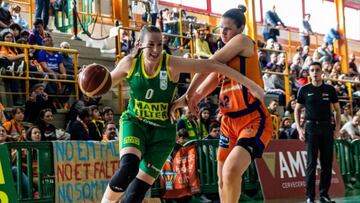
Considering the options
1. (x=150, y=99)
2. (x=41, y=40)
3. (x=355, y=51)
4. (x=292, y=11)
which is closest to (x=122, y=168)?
(x=150, y=99)

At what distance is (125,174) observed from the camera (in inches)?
232

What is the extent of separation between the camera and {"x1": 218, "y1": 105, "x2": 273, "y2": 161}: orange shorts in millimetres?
6043

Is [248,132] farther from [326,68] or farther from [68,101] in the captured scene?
[326,68]

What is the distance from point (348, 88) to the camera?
69.5 feet

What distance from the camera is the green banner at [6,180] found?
26.5ft

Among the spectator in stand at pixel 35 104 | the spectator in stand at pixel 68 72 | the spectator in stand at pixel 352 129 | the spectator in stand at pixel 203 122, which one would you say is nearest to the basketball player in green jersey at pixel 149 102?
the spectator in stand at pixel 35 104

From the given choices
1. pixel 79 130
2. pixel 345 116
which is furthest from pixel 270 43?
pixel 79 130

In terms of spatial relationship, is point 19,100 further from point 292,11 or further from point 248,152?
point 292,11

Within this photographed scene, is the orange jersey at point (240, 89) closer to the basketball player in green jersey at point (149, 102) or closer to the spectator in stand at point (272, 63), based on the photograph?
the basketball player in green jersey at point (149, 102)

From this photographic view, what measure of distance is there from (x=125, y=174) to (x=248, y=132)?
1.21 meters

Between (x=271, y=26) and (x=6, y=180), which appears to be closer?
(x=6, y=180)

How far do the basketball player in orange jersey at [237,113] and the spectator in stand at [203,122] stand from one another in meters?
6.79

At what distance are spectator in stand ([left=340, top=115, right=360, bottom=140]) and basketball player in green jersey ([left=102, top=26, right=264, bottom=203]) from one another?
11.7 m

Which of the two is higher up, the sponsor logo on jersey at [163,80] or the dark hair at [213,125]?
the sponsor logo on jersey at [163,80]
